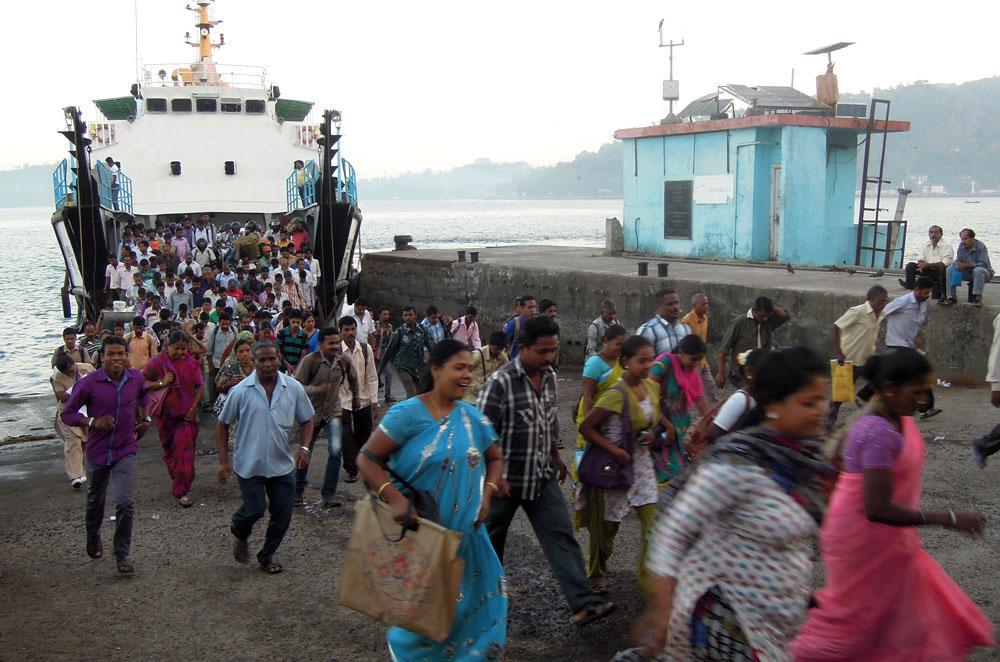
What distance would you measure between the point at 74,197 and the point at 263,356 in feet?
53.3

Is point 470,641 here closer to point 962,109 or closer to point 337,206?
point 337,206

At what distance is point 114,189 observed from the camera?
21.5 meters

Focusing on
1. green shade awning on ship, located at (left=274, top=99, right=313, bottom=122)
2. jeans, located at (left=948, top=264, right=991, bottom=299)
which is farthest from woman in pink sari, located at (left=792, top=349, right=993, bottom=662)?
green shade awning on ship, located at (left=274, top=99, right=313, bottom=122)

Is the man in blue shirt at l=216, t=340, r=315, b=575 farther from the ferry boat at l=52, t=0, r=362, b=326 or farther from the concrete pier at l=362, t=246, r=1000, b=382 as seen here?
the ferry boat at l=52, t=0, r=362, b=326

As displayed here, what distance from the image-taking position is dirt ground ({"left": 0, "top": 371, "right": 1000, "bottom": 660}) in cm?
518

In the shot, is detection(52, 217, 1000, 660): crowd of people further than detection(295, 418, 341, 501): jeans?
No

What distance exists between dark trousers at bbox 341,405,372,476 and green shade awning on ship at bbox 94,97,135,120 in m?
18.8

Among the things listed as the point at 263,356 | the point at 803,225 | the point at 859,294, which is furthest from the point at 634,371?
the point at 803,225

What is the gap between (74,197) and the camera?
801 inches

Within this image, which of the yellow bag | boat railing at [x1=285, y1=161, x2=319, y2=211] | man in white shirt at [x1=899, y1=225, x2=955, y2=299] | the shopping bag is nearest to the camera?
the shopping bag

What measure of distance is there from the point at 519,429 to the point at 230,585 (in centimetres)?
233

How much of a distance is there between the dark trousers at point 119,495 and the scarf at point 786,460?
452cm

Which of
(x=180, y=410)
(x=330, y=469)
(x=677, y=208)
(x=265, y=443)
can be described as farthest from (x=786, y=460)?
(x=677, y=208)

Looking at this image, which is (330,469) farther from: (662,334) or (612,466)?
(612,466)
